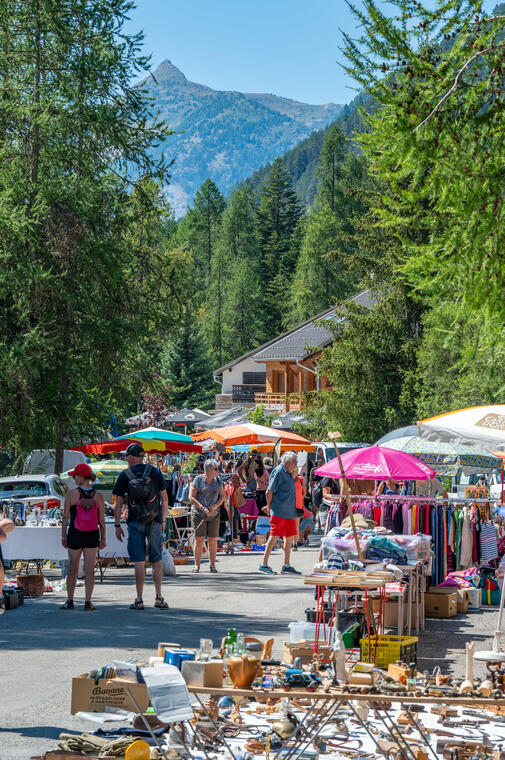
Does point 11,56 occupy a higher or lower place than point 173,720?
higher

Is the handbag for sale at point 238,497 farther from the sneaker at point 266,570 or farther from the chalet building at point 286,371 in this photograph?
the chalet building at point 286,371

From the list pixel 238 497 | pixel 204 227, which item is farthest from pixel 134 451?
pixel 204 227

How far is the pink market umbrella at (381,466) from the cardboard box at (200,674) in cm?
776

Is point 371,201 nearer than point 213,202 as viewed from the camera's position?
Yes

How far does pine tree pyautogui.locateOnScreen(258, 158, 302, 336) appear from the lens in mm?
90312

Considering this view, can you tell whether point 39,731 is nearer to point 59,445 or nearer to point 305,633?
point 305,633

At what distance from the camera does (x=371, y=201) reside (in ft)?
132

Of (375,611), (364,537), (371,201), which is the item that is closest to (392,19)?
(364,537)

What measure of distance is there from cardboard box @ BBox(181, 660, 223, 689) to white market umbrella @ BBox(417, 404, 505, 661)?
16.2 ft

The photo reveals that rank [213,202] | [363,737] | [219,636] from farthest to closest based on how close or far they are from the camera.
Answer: [213,202]
[219,636]
[363,737]

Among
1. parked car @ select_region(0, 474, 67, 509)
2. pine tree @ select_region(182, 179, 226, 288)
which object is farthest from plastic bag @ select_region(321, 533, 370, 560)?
pine tree @ select_region(182, 179, 226, 288)

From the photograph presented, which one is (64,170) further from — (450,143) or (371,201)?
(371,201)

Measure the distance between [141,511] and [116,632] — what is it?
79.8 inches

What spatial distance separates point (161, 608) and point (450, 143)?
6472mm
